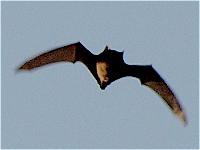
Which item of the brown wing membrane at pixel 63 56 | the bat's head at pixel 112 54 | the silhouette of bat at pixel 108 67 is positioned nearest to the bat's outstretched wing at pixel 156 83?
the silhouette of bat at pixel 108 67

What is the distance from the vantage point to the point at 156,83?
917 inches

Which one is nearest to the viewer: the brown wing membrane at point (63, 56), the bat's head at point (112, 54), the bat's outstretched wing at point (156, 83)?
the bat's head at point (112, 54)

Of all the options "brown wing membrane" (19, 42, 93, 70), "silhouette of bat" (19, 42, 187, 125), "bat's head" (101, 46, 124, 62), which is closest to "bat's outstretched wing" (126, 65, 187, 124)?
"silhouette of bat" (19, 42, 187, 125)

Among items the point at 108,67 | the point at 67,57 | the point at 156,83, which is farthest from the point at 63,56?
the point at 156,83

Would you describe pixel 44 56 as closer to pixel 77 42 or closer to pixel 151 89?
pixel 77 42

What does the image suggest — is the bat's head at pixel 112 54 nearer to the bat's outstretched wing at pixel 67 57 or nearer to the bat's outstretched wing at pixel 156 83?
the bat's outstretched wing at pixel 67 57

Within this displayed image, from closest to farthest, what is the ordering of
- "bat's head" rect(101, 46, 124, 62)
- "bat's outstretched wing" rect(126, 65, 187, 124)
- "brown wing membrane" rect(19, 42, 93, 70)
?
1. "bat's head" rect(101, 46, 124, 62)
2. "brown wing membrane" rect(19, 42, 93, 70)
3. "bat's outstretched wing" rect(126, 65, 187, 124)

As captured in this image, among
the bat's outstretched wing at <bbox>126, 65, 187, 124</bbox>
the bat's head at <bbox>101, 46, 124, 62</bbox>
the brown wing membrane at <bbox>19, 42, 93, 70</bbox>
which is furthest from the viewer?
the bat's outstretched wing at <bbox>126, 65, 187, 124</bbox>

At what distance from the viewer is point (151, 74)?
23.2m

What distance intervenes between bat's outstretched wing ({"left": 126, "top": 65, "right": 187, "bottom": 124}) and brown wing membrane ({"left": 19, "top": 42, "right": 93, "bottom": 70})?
102 centimetres

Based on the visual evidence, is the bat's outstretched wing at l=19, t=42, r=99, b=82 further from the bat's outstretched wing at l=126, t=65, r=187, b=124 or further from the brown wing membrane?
the bat's outstretched wing at l=126, t=65, r=187, b=124

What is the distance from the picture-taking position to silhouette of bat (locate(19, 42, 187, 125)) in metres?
22.3

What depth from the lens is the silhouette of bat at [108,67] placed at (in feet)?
73.1

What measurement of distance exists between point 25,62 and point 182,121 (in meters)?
3.60
